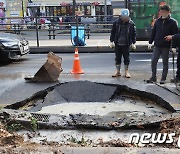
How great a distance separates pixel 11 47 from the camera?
11.1m

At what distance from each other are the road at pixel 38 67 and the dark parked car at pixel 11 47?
0.29m

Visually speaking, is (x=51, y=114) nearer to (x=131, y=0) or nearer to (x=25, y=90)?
(x=25, y=90)

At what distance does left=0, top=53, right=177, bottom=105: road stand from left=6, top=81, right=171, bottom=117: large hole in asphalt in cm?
71

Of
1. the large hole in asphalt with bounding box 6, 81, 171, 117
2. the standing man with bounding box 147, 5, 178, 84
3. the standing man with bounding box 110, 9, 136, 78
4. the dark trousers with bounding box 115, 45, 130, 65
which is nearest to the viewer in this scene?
the large hole in asphalt with bounding box 6, 81, 171, 117

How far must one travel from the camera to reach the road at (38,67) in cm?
749

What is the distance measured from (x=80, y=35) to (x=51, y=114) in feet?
33.5

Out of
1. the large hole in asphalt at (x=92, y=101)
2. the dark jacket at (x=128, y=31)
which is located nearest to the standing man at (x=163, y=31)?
the dark jacket at (x=128, y=31)

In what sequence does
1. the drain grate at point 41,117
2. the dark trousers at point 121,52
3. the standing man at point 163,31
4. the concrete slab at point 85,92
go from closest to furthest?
the drain grate at point 41,117 → the concrete slab at point 85,92 → the standing man at point 163,31 → the dark trousers at point 121,52

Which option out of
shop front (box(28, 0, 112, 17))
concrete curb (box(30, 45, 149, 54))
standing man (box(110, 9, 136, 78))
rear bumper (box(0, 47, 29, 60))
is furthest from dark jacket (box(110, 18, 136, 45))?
shop front (box(28, 0, 112, 17))

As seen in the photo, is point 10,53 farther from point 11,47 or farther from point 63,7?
point 63,7

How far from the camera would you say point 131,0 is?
14.1 m

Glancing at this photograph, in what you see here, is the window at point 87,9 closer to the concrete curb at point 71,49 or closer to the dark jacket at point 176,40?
the concrete curb at point 71,49

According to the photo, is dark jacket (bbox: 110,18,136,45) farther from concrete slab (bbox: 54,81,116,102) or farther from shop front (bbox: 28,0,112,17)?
shop front (bbox: 28,0,112,17)

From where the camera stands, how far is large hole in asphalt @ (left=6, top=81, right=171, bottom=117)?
227 inches
